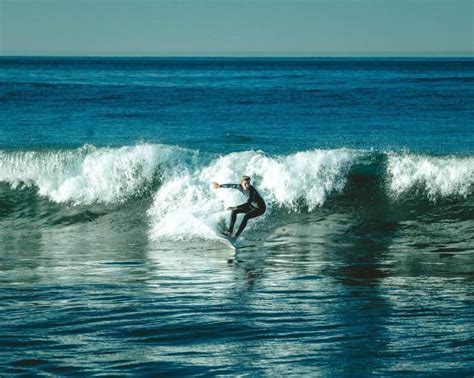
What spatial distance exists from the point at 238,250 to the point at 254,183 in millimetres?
5314

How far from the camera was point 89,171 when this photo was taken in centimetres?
2292

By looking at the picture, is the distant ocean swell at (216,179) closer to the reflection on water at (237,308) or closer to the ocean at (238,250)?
the ocean at (238,250)

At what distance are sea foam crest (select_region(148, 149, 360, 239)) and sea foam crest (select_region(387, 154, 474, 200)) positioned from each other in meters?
1.26

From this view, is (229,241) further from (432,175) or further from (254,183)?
(432,175)

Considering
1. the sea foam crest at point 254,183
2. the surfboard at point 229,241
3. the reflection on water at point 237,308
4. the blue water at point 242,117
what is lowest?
the reflection on water at point 237,308

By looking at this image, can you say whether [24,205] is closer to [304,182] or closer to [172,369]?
[304,182]

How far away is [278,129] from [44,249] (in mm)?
17889

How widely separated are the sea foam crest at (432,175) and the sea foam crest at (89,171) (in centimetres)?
574

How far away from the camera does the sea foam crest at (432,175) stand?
2038 cm

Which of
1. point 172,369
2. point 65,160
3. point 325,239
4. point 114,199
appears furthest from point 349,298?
point 65,160

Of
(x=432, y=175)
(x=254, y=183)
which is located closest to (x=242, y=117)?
(x=254, y=183)

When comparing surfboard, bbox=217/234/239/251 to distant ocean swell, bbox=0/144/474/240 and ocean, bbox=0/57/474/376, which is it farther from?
distant ocean swell, bbox=0/144/474/240

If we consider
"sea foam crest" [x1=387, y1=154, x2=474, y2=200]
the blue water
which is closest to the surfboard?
"sea foam crest" [x1=387, y1=154, x2=474, y2=200]

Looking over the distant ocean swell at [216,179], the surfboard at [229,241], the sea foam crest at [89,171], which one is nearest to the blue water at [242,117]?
the sea foam crest at [89,171]
